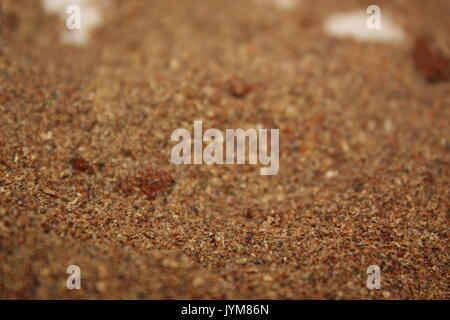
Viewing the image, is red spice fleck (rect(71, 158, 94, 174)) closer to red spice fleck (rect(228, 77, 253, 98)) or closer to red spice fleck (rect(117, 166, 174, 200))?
red spice fleck (rect(117, 166, 174, 200))

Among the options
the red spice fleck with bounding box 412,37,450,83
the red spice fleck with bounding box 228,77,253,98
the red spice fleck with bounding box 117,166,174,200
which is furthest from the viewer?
the red spice fleck with bounding box 412,37,450,83

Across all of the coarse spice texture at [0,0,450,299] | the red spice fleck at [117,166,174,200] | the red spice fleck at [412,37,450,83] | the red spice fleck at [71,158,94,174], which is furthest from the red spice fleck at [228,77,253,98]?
the red spice fleck at [412,37,450,83]

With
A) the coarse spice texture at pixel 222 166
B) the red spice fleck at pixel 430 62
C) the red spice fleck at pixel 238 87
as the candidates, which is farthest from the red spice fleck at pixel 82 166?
the red spice fleck at pixel 430 62

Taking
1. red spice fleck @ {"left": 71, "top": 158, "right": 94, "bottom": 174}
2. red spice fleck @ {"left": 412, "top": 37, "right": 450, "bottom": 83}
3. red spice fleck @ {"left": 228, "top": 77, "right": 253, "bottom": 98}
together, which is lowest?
red spice fleck @ {"left": 71, "top": 158, "right": 94, "bottom": 174}

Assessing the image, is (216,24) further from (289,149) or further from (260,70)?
(289,149)

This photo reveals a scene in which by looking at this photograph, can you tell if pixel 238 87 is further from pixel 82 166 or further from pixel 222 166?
pixel 82 166

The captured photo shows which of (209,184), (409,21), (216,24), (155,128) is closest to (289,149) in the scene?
(209,184)
